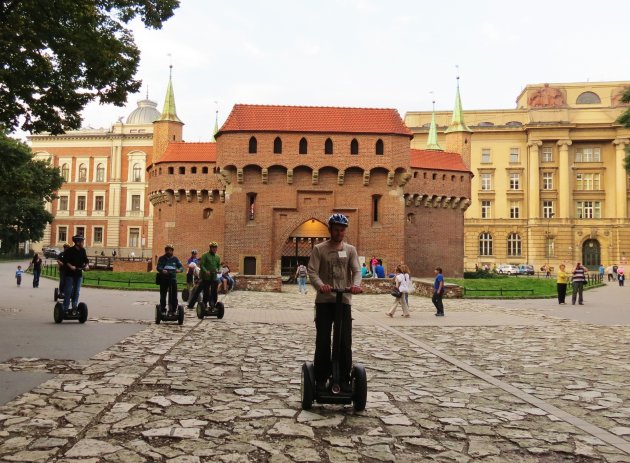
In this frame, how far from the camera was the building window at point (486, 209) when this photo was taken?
218ft

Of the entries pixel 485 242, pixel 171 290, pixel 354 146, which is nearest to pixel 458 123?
pixel 354 146

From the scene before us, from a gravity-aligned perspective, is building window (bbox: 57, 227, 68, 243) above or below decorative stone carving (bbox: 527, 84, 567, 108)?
below

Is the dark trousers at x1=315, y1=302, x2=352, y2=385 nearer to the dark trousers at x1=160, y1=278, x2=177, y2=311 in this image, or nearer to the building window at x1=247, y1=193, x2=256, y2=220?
the dark trousers at x1=160, y1=278, x2=177, y2=311

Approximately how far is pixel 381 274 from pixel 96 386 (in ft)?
73.8

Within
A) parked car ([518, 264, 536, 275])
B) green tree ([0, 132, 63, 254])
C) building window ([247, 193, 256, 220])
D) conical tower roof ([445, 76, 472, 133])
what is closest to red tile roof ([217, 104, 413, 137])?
building window ([247, 193, 256, 220])

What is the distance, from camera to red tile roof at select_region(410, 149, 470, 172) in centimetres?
4228

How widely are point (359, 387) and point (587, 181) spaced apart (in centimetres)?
6773

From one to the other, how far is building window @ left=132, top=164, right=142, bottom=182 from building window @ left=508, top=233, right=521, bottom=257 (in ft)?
144

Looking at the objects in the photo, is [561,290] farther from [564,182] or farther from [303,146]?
[564,182]

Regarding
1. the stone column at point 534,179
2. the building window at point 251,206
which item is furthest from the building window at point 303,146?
the stone column at point 534,179

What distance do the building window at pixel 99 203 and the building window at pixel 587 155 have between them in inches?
2211

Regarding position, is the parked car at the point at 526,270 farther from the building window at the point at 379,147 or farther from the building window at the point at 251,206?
the building window at the point at 251,206

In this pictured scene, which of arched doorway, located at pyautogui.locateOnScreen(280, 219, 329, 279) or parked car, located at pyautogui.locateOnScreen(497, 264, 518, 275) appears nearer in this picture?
arched doorway, located at pyautogui.locateOnScreen(280, 219, 329, 279)

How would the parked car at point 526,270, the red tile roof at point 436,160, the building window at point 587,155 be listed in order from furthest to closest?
1. the building window at point 587,155
2. the parked car at point 526,270
3. the red tile roof at point 436,160
